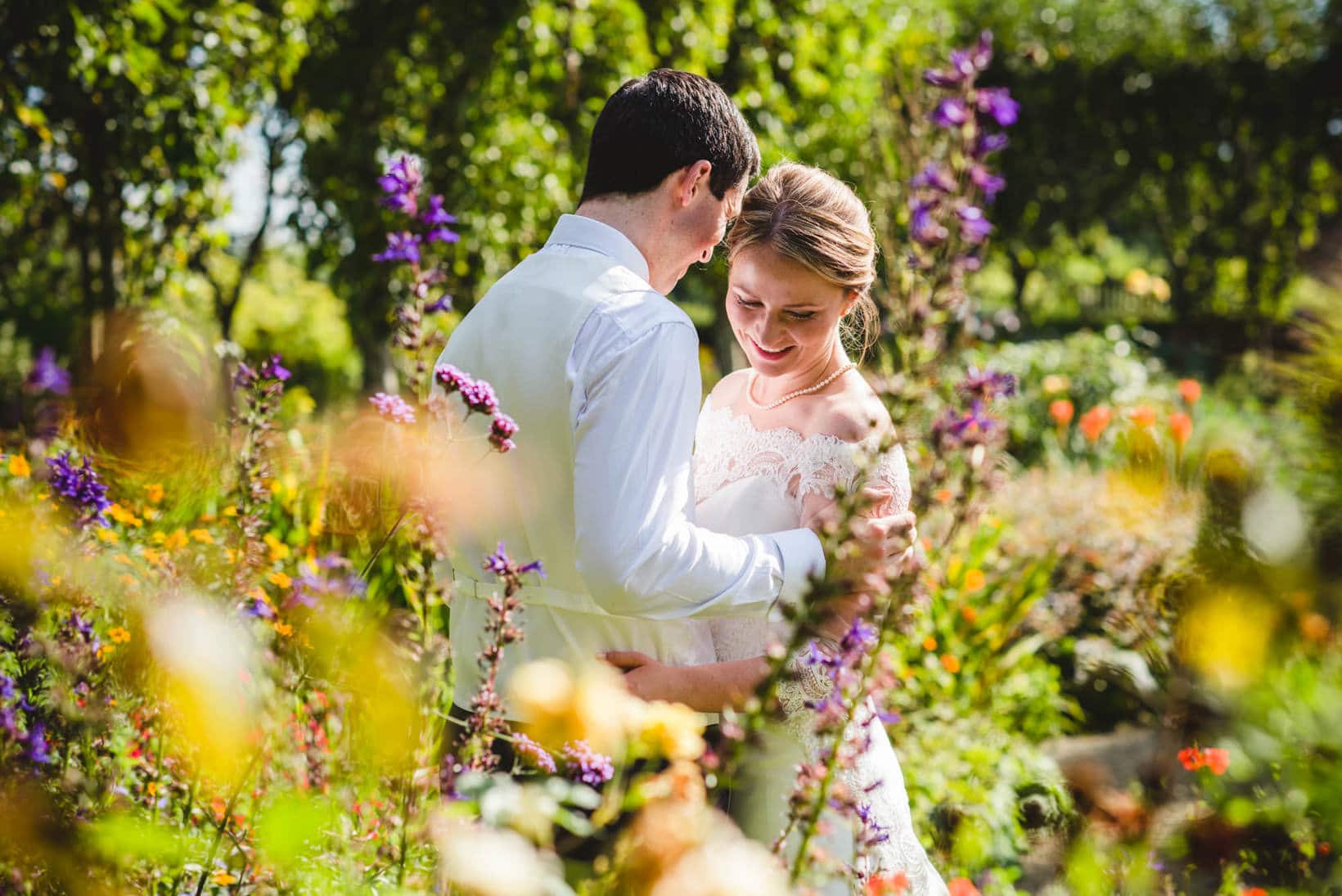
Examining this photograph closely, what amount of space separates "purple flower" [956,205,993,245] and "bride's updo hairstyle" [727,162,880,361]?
1040 millimetres

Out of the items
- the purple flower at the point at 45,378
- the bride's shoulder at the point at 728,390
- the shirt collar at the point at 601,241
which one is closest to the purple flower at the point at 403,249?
the shirt collar at the point at 601,241

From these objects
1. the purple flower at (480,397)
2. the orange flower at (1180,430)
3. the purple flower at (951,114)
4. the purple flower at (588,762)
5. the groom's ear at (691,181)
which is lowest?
the orange flower at (1180,430)

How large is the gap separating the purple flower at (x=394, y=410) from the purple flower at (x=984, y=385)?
691mm

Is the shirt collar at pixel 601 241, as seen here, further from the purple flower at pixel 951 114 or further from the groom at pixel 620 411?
the purple flower at pixel 951 114

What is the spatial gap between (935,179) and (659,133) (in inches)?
27.3

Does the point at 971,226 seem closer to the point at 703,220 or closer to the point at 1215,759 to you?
the point at 703,220

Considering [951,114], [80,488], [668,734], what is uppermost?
[951,114]

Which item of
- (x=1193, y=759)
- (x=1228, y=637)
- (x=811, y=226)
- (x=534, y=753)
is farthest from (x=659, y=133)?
(x=1193, y=759)

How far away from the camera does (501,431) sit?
124 cm

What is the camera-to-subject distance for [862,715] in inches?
62.1

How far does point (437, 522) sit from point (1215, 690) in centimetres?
92

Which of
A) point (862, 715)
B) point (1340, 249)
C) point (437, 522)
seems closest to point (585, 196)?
point (437, 522)

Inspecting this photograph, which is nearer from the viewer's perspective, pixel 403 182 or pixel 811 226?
pixel 403 182

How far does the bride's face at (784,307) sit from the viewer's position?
2.04 metres
